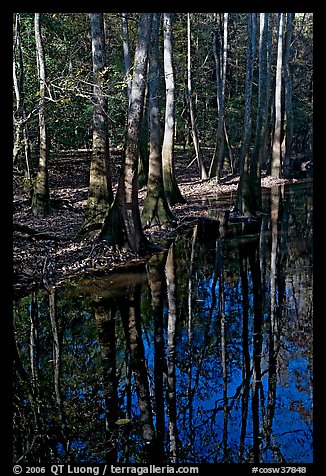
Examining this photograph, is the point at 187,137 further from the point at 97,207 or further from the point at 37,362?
the point at 37,362

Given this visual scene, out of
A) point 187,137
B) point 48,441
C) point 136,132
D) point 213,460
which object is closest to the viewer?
point 213,460

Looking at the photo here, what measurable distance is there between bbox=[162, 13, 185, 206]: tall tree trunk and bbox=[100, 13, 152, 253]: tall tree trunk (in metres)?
5.57

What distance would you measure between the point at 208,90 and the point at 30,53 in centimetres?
1416

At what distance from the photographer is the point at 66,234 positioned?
44.2 feet

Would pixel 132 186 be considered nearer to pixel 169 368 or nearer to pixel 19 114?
pixel 169 368

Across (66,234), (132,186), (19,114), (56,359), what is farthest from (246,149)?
(56,359)

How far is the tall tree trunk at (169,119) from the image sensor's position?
1770cm

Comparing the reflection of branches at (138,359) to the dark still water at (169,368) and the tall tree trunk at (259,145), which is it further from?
the tall tree trunk at (259,145)

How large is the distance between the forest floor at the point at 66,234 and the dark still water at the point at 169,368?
0.84 meters

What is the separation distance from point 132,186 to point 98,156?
162cm

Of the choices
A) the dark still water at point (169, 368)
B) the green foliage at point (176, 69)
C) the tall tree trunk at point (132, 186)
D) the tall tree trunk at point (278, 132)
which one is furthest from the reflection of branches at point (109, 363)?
the tall tree trunk at point (278, 132)

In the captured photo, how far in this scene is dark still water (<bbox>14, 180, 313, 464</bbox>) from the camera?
4895 mm
